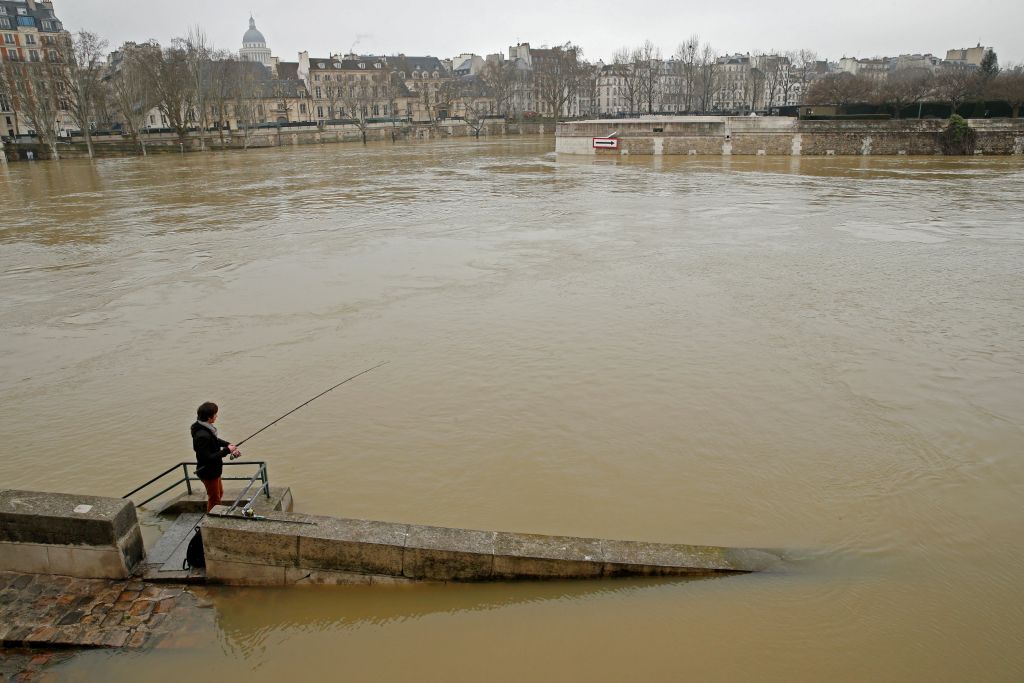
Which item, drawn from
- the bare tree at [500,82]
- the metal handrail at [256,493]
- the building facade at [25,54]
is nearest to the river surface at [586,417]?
the metal handrail at [256,493]

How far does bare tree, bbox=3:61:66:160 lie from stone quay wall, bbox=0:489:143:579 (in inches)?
2482

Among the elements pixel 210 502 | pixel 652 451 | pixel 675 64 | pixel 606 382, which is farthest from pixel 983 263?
pixel 675 64

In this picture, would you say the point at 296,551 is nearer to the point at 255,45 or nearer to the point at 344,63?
the point at 344,63

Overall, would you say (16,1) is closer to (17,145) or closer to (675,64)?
(17,145)

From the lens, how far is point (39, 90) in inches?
2178

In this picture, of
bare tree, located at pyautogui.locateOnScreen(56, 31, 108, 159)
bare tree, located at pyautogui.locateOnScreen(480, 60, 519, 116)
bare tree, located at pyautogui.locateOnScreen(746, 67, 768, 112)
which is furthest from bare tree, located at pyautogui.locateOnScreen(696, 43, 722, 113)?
bare tree, located at pyautogui.locateOnScreen(56, 31, 108, 159)

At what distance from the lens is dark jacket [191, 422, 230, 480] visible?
573cm

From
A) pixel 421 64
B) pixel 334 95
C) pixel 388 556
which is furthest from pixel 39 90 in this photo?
pixel 421 64

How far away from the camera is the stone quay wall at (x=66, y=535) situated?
5211 millimetres

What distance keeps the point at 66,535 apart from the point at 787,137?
49.8 meters

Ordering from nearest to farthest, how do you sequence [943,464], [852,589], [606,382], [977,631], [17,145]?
[977,631], [852,589], [943,464], [606,382], [17,145]

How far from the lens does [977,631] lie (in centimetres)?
502

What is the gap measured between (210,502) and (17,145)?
221 ft

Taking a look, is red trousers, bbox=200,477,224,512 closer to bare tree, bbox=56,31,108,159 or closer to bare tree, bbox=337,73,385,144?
bare tree, bbox=56,31,108,159
